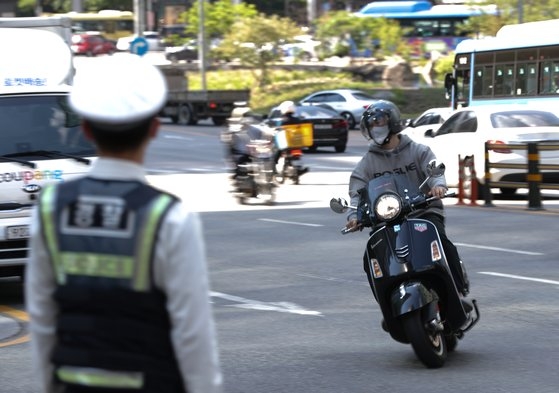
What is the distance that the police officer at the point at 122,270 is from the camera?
3.38 metres

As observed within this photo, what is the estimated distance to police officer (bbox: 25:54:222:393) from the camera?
3.38 metres

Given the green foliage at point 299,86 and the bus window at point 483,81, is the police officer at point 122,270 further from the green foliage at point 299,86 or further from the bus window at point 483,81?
the green foliage at point 299,86

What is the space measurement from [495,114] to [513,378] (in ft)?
48.0

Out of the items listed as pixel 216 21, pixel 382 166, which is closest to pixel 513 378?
pixel 382 166

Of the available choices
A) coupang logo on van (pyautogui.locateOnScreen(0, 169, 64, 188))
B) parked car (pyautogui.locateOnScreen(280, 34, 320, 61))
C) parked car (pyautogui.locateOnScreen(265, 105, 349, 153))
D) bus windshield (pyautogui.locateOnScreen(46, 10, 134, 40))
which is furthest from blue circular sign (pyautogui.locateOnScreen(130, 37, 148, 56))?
bus windshield (pyautogui.locateOnScreen(46, 10, 134, 40))

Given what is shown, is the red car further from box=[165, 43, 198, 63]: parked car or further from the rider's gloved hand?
the rider's gloved hand

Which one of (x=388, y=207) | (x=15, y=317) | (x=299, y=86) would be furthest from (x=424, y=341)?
(x=299, y=86)

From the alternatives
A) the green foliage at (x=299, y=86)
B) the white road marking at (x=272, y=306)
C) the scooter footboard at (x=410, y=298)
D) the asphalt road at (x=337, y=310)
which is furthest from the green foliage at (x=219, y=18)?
the scooter footboard at (x=410, y=298)

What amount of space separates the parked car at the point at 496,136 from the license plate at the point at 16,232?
36.1 feet

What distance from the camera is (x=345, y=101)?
153 ft

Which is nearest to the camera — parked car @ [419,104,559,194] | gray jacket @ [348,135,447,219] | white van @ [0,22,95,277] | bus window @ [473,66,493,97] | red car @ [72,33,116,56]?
gray jacket @ [348,135,447,219]

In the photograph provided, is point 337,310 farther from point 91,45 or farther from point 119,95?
point 91,45

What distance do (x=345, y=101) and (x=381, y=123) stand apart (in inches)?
1510

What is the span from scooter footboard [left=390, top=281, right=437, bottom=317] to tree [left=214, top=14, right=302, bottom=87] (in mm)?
52676
